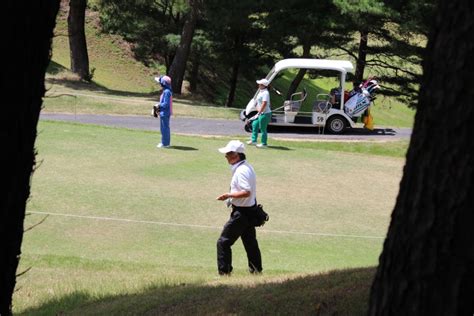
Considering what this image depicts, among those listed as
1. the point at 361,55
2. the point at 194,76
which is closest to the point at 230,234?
the point at 361,55

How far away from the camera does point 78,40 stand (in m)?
40.3

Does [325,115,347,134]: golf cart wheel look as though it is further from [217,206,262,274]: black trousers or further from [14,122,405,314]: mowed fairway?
[217,206,262,274]: black trousers

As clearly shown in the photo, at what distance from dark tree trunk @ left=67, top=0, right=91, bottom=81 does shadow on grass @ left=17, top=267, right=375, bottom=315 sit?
31.5 metres

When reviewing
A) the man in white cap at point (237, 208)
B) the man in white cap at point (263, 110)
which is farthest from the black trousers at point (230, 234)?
the man in white cap at point (263, 110)

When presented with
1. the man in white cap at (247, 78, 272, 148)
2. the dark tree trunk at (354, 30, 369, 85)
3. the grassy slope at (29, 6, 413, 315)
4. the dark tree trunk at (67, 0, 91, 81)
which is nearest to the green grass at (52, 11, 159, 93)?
the dark tree trunk at (67, 0, 91, 81)

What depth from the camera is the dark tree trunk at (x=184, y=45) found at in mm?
37219

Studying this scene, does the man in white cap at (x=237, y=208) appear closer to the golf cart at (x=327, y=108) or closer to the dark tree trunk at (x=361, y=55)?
the golf cart at (x=327, y=108)

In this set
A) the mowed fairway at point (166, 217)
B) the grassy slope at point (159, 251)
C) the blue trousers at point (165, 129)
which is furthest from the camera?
the blue trousers at point (165, 129)

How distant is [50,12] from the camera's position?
13.9 feet

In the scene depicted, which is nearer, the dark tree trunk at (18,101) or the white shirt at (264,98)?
the dark tree trunk at (18,101)

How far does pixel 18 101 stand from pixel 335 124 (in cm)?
2359

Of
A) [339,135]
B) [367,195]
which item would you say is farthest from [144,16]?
[367,195]

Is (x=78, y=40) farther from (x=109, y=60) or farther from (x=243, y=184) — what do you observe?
(x=243, y=184)

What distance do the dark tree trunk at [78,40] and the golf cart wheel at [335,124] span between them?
1631 centimetres
